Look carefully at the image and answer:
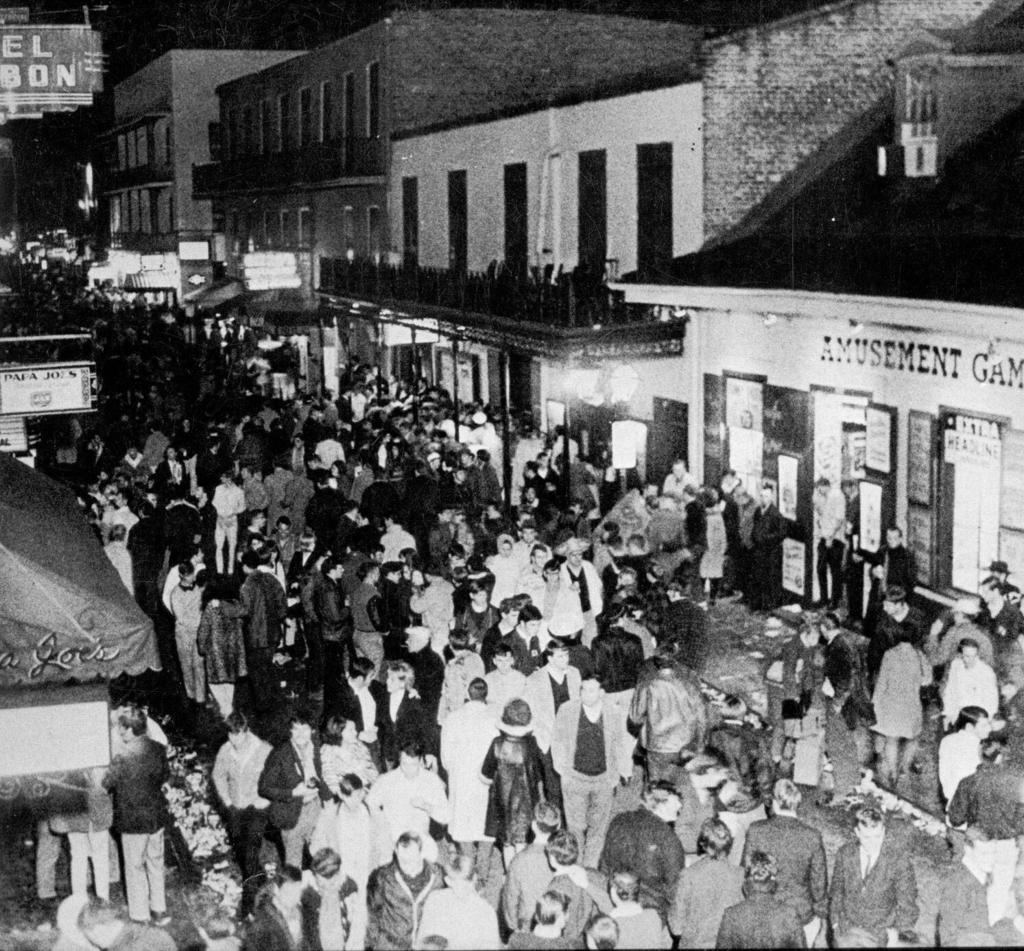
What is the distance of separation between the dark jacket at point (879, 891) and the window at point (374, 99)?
31551 millimetres

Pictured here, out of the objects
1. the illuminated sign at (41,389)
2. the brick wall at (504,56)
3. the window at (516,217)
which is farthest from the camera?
the brick wall at (504,56)

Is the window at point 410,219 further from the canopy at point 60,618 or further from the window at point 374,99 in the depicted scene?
the canopy at point 60,618

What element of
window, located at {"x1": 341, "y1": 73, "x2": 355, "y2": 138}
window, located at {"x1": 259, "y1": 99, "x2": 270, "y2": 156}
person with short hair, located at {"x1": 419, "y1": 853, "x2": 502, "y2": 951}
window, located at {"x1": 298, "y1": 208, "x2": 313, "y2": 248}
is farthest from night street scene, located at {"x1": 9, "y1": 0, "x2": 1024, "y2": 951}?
window, located at {"x1": 259, "y1": 99, "x2": 270, "y2": 156}

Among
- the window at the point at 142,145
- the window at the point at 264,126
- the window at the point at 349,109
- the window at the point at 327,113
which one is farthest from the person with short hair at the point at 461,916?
the window at the point at 142,145

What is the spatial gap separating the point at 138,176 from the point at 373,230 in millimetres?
29890

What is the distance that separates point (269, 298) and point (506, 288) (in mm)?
19438

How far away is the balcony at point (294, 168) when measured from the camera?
38312 mm

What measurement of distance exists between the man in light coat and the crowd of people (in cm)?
2

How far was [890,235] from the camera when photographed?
18.1m

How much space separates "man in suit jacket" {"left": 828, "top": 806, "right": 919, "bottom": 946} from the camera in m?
8.19

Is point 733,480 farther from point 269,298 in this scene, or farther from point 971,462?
point 269,298

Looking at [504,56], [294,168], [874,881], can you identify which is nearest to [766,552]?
[874,881]

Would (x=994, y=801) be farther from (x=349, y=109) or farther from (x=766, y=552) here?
(x=349, y=109)

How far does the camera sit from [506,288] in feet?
80.2
